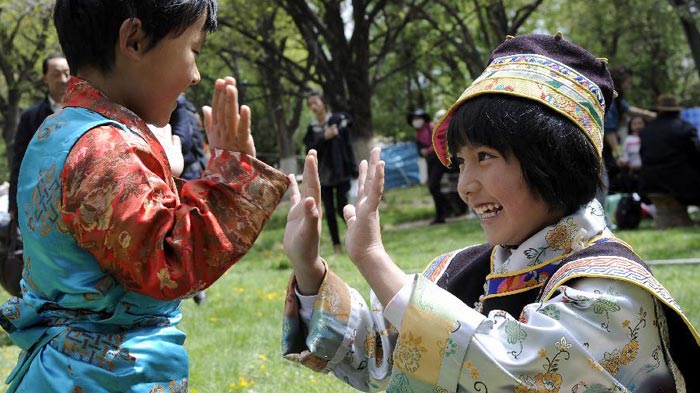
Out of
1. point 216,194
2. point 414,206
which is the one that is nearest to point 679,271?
point 216,194

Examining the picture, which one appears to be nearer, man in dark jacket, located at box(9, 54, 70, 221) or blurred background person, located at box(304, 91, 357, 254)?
man in dark jacket, located at box(9, 54, 70, 221)

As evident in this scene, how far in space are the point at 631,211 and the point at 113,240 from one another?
382 inches

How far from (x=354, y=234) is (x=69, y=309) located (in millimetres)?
687

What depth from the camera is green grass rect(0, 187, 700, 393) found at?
4.40 meters

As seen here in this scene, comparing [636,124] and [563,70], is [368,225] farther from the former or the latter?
[636,124]

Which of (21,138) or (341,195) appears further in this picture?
(341,195)

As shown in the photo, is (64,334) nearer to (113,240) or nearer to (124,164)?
(113,240)

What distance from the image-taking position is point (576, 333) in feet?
6.18

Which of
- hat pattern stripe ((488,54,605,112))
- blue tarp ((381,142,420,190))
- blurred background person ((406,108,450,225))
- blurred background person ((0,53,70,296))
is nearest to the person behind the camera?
hat pattern stripe ((488,54,605,112))

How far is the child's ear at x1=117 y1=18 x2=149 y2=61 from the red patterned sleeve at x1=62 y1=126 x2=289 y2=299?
20 cm

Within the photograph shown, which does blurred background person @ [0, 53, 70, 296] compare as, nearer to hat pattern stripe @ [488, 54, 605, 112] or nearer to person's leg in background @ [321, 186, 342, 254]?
hat pattern stripe @ [488, 54, 605, 112]

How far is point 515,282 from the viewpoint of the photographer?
2.19 metres

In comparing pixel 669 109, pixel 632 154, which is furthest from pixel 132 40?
pixel 632 154

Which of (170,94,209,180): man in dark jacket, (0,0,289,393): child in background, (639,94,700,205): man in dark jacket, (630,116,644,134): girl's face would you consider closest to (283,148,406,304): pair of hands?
(0,0,289,393): child in background
